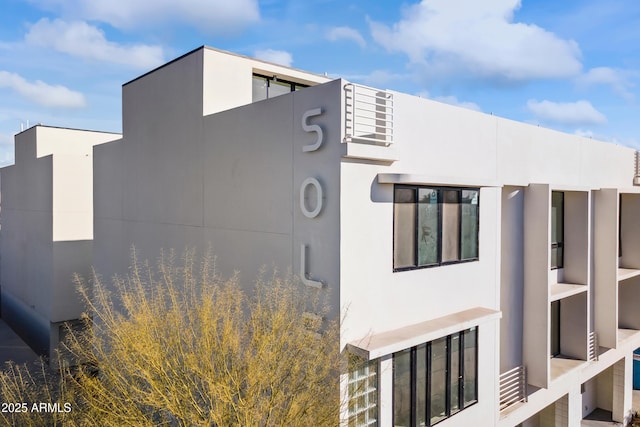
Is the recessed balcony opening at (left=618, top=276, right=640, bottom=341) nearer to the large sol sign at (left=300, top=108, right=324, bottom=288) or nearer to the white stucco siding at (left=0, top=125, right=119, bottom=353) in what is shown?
the large sol sign at (left=300, top=108, right=324, bottom=288)

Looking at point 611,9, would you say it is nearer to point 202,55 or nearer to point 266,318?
point 202,55

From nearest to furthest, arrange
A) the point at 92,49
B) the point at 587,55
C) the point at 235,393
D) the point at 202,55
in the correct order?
the point at 235,393 → the point at 202,55 → the point at 587,55 → the point at 92,49

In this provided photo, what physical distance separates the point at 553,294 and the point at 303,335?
847 cm

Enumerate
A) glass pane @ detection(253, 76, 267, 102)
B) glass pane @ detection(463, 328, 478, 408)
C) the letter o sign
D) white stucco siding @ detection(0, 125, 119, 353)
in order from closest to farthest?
the letter o sign < glass pane @ detection(463, 328, 478, 408) < glass pane @ detection(253, 76, 267, 102) < white stucco siding @ detection(0, 125, 119, 353)

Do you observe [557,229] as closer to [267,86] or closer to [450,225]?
[450,225]

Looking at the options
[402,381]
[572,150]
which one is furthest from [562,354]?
[402,381]

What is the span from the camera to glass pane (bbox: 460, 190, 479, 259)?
9.73 meters

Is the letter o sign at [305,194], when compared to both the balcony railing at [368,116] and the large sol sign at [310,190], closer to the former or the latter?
the large sol sign at [310,190]

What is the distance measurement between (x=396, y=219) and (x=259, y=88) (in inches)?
257

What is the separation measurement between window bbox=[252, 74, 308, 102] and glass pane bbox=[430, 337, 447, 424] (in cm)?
814

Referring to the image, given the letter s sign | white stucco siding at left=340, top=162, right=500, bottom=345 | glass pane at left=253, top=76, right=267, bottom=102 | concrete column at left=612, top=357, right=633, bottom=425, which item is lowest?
concrete column at left=612, top=357, right=633, bottom=425

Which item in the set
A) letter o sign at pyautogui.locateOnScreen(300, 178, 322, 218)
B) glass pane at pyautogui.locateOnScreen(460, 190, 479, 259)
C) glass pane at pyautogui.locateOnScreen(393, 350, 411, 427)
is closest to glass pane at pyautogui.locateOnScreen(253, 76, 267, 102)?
letter o sign at pyautogui.locateOnScreen(300, 178, 322, 218)

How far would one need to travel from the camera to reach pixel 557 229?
13.5 meters

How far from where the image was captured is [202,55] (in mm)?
10836
